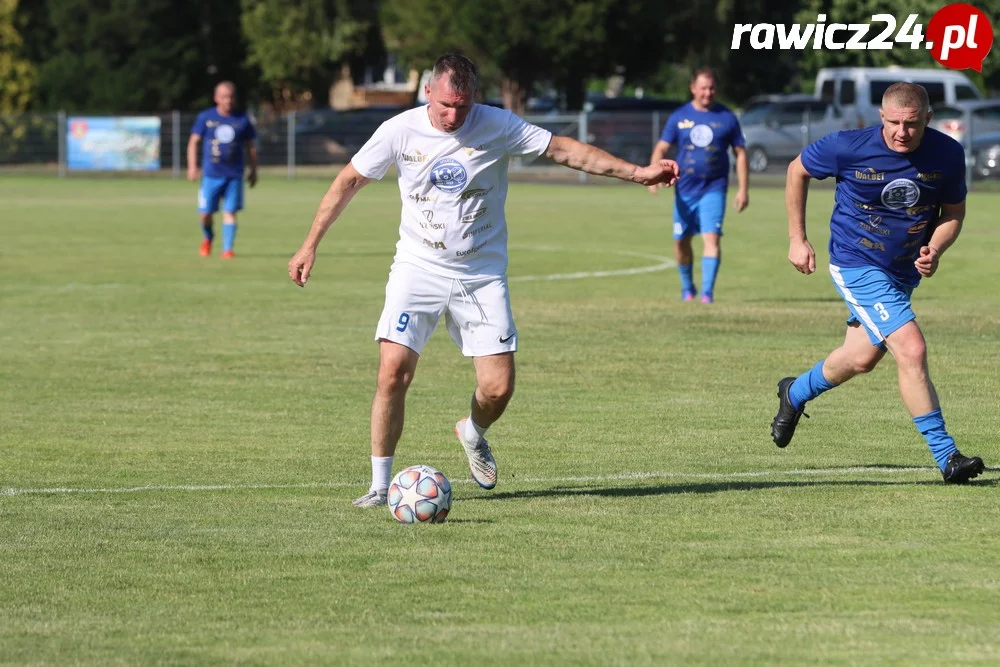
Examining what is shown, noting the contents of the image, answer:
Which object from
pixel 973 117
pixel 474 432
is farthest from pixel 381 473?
pixel 973 117

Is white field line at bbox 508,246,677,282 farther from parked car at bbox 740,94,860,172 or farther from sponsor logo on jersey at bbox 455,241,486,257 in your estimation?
parked car at bbox 740,94,860,172

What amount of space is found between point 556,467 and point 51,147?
1920 inches

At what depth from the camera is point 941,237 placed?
9008mm

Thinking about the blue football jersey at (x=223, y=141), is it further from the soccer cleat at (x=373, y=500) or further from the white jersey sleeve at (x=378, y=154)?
the soccer cleat at (x=373, y=500)

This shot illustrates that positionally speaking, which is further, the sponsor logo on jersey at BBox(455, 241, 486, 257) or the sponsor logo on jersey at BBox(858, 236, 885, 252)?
the sponsor logo on jersey at BBox(858, 236, 885, 252)

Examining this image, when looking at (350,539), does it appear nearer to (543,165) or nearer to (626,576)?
(626,576)

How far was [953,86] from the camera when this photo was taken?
162 feet

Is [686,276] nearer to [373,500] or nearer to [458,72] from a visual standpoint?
[373,500]

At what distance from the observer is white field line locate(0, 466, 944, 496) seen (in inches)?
347

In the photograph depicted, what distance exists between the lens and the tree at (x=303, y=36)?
6431 cm

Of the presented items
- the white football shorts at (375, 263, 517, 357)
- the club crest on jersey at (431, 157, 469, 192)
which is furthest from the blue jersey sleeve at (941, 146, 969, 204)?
the club crest on jersey at (431, 157, 469, 192)

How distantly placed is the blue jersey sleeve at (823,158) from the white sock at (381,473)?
2.55 m

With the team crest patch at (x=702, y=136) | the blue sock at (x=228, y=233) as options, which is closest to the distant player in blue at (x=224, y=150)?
the blue sock at (x=228, y=233)

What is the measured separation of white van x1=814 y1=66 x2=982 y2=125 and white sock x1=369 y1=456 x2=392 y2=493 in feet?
132
